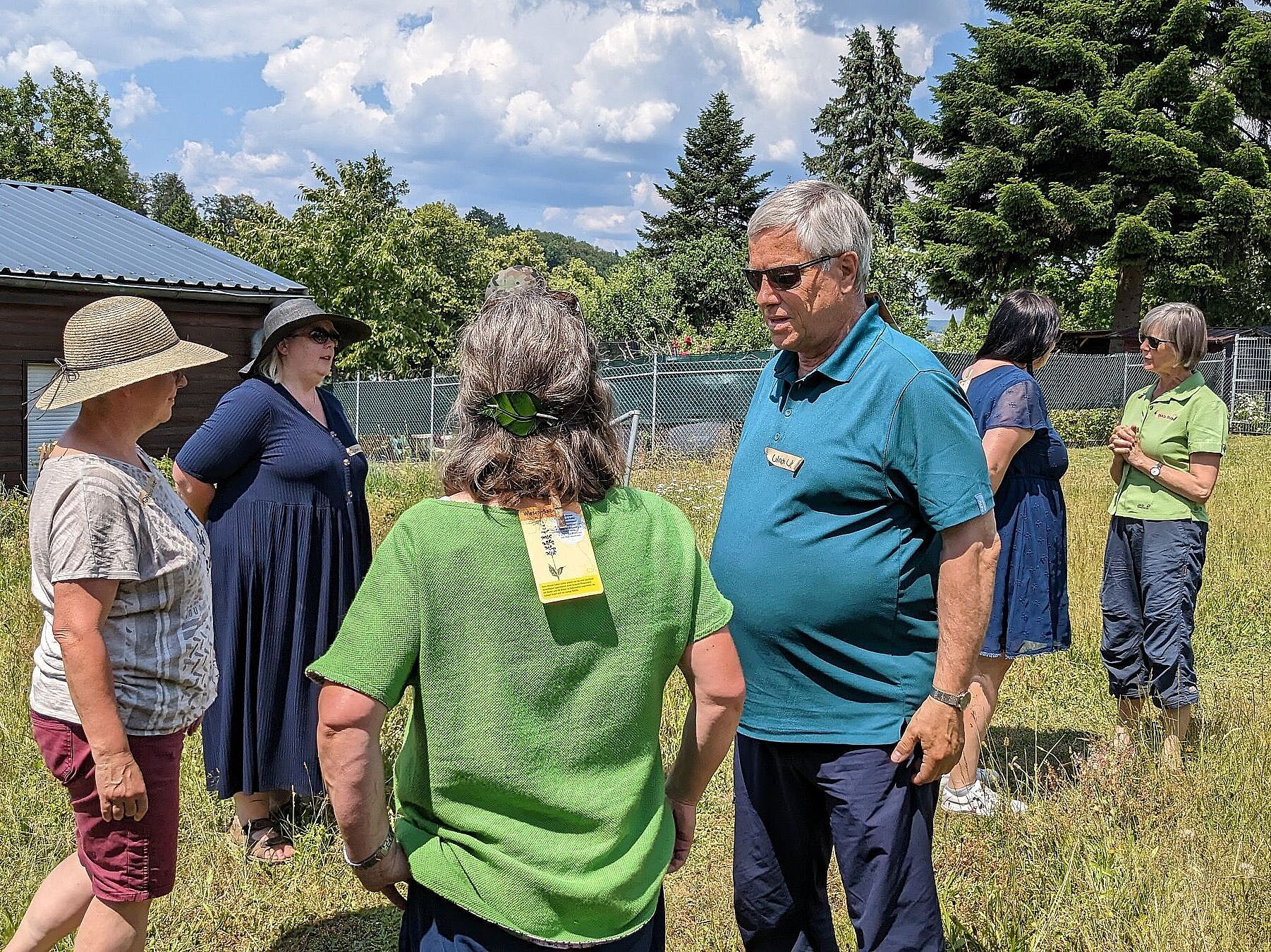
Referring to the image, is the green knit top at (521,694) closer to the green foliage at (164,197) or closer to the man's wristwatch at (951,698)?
the man's wristwatch at (951,698)

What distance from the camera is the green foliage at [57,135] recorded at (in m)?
41.1

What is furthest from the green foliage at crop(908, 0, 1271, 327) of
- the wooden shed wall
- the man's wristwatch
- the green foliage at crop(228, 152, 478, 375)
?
the man's wristwatch

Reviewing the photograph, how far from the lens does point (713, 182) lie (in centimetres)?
5103

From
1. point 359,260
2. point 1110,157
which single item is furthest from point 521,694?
point 1110,157

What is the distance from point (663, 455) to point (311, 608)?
1142 centimetres

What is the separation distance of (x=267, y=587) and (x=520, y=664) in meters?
2.30

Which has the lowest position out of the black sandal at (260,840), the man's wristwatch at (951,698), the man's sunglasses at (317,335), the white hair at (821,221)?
the black sandal at (260,840)

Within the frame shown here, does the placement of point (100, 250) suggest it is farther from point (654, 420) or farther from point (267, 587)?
point (267, 587)

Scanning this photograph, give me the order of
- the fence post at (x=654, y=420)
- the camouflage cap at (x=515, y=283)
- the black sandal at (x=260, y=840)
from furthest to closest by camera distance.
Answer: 1. the fence post at (x=654, y=420)
2. the black sandal at (x=260, y=840)
3. the camouflage cap at (x=515, y=283)

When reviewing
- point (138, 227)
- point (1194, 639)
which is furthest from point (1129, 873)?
point (138, 227)

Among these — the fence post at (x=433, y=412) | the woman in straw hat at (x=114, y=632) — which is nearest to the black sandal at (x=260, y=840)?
the woman in straw hat at (x=114, y=632)

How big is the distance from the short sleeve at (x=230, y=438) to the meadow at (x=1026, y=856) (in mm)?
1387

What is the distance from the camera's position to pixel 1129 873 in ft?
9.73

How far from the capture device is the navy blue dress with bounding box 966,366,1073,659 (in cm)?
376
